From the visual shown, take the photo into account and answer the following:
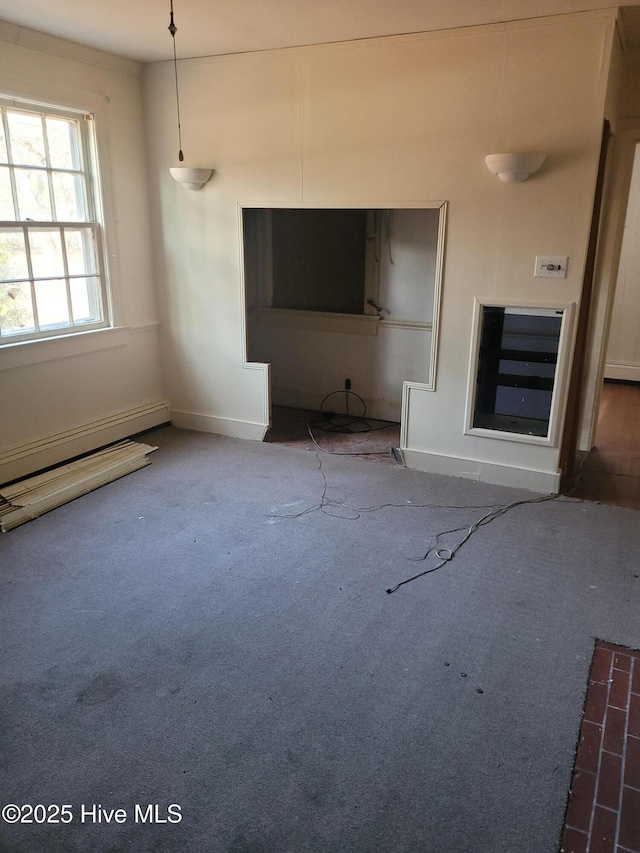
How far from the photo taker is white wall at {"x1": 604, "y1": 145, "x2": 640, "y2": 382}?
6.69 metres

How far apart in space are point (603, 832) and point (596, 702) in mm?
539

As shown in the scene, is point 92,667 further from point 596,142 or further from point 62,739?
point 596,142

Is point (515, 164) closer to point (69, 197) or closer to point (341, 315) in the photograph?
point (341, 315)

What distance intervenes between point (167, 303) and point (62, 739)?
363cm

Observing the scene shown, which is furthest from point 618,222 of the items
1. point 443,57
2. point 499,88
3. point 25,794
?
point 25,794

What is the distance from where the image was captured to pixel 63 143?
421 centimetres

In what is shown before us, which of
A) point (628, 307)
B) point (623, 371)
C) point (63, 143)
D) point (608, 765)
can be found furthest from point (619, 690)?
point (628, 307)

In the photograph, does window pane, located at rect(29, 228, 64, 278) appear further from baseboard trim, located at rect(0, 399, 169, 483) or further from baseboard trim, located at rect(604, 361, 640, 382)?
baseboard trim, located at rect(604, 361, 640, 382)

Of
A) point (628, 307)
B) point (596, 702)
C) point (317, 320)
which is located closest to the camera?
point (596, 702)

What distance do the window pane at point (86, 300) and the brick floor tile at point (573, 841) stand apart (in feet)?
13.4

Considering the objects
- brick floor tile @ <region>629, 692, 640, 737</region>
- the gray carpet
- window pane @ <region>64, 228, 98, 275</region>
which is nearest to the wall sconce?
window pane @ <region>64, 228, 98, 275</region>

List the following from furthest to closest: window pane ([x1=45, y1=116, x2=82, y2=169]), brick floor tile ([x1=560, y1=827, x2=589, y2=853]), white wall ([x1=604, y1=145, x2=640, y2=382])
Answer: white wall ([x1=604, y1=145, x2=640, y2=382])
window pane ([x1=45, y1=116, x2=82, y2=169])
brick floor tile ([x1=560, y1=827, x2=589, y2=853])

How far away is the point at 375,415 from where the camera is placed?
555 centimetres

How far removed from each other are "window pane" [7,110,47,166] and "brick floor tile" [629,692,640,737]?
169 inches
